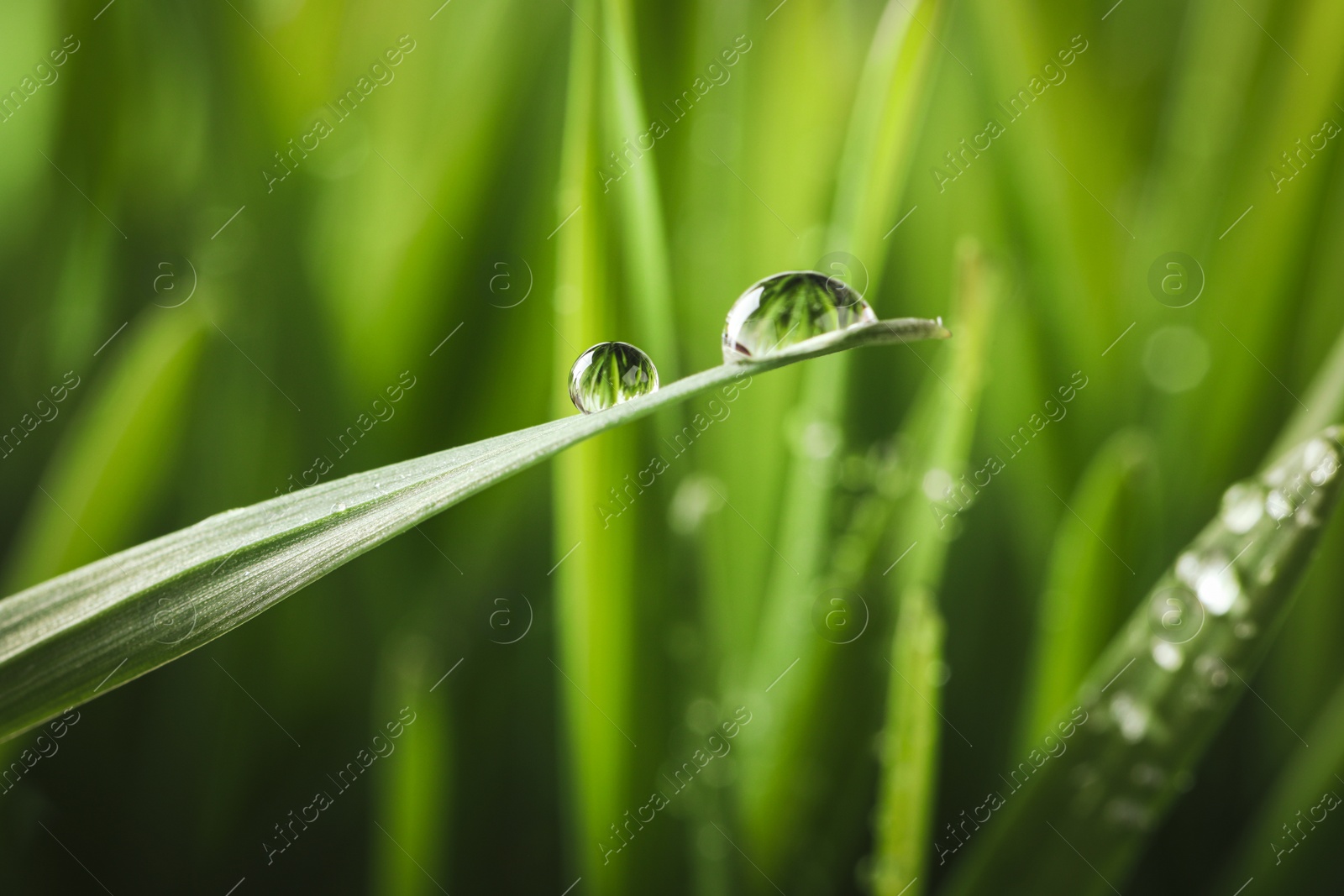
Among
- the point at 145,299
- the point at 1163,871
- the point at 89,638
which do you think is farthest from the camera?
the point at 145,299

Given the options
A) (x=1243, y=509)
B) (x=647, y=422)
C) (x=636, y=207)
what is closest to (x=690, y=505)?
(x=647, y=422)

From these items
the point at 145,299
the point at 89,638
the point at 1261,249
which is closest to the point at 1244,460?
the point at 1261,249

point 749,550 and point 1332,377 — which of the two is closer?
point 1332,377

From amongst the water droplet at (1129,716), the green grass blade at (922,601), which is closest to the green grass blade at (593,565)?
the green grass blade at (922,601)

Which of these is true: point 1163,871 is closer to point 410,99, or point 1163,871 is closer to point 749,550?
point 749,550

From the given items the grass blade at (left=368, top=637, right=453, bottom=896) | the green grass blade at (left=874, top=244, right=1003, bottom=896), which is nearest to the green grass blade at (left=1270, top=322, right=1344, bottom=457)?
the green grass blade at (left=874, top=244, right=1003, bottom=896)

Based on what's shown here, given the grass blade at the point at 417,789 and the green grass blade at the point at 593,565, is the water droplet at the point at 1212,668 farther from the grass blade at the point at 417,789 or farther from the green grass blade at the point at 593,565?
the grass blade at the point at 417,789

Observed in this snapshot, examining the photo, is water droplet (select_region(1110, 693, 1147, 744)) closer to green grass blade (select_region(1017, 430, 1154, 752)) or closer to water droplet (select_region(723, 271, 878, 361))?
green grass blade (select_region(1017, 430, 1154, 752))
